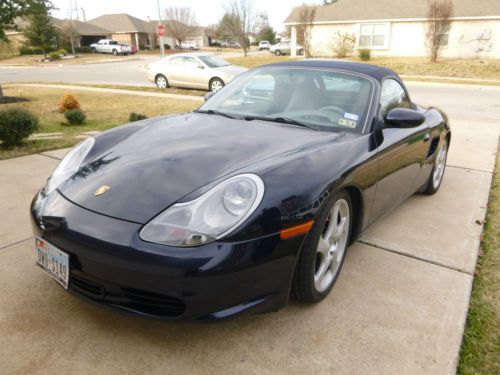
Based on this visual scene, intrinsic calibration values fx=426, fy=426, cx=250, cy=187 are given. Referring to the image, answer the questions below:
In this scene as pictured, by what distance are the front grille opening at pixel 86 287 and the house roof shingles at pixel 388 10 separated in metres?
31.9

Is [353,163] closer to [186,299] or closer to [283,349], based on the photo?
[283,349]

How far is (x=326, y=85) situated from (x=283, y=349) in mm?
1941

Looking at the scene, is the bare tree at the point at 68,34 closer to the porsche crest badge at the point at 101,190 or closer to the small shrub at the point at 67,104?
the small shrub at the point at 67,104

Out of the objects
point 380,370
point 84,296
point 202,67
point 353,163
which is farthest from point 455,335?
point 202,67

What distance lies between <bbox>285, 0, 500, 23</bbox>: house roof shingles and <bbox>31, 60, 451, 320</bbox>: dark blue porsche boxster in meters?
30.3

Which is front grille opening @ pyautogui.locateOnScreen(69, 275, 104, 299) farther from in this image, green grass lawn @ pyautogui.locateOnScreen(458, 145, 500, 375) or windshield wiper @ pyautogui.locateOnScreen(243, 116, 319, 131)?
green grass lawn @ pyautogui.locateOnScreen(458, 145, 500, 375)

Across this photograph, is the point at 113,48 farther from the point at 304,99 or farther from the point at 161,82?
the point at 304,99

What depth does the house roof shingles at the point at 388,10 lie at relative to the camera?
28141mm

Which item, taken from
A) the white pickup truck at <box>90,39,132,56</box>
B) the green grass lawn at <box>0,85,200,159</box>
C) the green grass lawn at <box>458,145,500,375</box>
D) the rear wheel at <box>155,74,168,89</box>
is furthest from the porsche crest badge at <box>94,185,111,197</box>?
the white pickup truck at <box>90,39,132,56</box>

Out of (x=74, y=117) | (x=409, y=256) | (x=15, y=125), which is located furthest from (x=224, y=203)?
(x=74, y=117)

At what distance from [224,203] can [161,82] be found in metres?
13.6

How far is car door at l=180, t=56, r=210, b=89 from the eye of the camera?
44.5 ft

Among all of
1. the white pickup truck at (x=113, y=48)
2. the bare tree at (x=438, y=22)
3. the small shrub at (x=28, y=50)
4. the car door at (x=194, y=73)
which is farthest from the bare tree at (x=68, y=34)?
the car door at (x=194, y=73)

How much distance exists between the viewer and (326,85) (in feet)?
10.4
